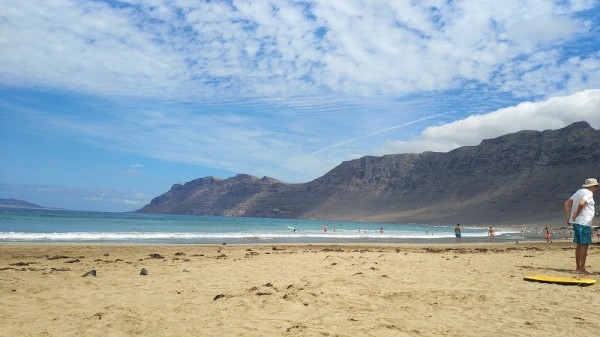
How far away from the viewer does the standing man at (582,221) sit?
8.83 meters

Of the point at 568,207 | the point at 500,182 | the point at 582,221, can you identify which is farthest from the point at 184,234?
the point at 500,182

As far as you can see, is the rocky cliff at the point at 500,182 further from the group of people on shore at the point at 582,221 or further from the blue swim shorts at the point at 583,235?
the blue swim shorts at the point at 583,235

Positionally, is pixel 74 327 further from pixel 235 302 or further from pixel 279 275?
pixel 279 275

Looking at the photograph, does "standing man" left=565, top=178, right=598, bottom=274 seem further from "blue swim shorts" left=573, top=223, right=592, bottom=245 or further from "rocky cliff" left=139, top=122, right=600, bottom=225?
"rocky cliff" left=139, top=122, right=600, bottom=225

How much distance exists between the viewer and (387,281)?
8031mm

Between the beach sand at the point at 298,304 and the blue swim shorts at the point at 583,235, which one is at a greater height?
the blue swim shorts at the point at 583,235

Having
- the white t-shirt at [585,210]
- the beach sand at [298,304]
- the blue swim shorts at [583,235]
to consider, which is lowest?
the beach sand at [298,304]

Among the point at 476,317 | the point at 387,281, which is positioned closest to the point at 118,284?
the point at 387,281

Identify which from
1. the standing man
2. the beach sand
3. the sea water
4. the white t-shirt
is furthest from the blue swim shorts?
the sea water

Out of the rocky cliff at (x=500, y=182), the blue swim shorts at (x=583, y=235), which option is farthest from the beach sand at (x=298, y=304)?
the rocky cliff at (x=500, y=182)

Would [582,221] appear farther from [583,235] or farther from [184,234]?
[184,234]

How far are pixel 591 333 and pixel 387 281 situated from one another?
3850 mm

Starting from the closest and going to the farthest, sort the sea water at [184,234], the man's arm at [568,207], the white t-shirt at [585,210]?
the white t-shirt at [585,210] → the man's arm at [568,207] → the sea water at [184,234]

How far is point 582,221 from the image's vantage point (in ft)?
29.4
